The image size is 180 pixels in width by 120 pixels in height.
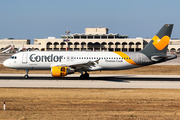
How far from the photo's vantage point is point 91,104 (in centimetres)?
2119

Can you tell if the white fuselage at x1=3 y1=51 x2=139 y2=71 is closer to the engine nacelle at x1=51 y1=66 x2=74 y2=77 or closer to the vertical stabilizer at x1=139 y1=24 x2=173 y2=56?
the engine nacelle at x1=51 y1=66 x2=74 y2=77

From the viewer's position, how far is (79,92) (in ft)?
89.1

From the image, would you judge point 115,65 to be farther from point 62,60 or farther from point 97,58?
point 62,60

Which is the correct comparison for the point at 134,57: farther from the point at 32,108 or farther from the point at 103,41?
the point at 103,41

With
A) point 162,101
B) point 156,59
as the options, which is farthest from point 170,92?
point 156,59

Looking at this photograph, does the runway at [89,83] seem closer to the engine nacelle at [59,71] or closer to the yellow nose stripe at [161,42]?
the engine nacelle at [59,71]

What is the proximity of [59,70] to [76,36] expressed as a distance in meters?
142

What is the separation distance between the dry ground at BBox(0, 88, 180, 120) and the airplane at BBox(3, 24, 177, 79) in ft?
38.2

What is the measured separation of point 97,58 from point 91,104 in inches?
770

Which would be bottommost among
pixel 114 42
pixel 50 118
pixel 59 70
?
pixel 50 118

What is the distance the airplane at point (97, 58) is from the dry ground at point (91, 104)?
11649 mm

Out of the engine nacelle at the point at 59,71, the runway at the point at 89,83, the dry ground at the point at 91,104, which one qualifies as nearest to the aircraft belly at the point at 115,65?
the runway at the point at 89,83

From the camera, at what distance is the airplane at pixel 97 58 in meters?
39.6

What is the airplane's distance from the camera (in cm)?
3962
